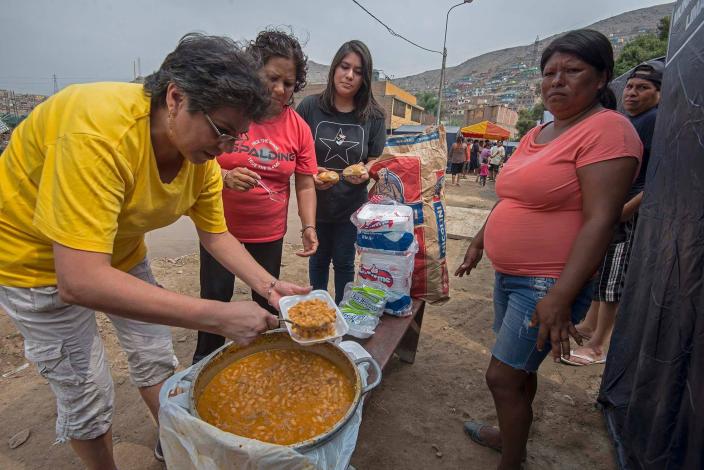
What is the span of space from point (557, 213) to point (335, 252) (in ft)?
5.72

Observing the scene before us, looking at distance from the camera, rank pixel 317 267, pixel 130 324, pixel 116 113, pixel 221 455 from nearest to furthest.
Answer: pixel 221 455 → pixel 116 113 → pixel 130 324 → pixel 317 267

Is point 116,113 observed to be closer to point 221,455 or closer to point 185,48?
point 185,48

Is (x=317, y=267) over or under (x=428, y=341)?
over

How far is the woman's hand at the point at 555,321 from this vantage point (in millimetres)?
1470

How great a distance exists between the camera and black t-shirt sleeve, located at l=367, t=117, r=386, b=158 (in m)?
2.81

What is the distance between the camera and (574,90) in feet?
4.99

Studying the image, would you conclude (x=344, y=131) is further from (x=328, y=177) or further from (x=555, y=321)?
(x=555, y=321)

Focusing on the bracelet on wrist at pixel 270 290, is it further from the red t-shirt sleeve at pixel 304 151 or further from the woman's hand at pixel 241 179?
the red t-shirt sleeve at pixel 304 151

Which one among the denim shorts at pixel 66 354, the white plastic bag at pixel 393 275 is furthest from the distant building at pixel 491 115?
the denim shorts at pixel 66 354

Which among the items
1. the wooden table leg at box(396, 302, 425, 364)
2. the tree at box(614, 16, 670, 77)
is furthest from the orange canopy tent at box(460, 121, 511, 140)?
the wooden table leg at box(396, 302, 425, 364)

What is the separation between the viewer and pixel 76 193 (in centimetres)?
103

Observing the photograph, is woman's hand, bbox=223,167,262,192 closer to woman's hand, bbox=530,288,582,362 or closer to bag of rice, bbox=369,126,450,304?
bag of rice, bbox=369,126,450,304

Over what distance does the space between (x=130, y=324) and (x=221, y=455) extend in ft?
3.17

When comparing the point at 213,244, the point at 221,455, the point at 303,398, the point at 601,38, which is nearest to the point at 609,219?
the point at 601,38
